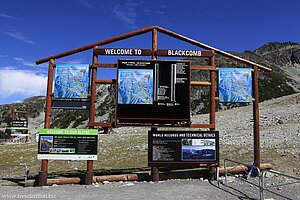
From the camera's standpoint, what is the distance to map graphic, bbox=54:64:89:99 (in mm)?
15266

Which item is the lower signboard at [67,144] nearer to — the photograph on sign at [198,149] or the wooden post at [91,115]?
the wooden post at [91,115]

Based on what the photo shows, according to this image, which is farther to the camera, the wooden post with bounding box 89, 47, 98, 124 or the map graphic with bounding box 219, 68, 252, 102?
the map graphic with bounding box 219, 68, 252, 102

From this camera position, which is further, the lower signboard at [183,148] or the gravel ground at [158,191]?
the lower signboard at [183,148]

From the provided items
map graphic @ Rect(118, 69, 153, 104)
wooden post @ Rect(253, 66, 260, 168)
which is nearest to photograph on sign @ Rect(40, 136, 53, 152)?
Answer: map graphic @ Rect(118, 69, 153, 104)

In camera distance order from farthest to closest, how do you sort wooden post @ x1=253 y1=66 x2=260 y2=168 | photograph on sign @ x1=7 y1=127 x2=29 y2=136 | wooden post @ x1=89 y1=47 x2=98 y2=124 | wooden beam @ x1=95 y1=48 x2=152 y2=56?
photograph on sign @ x1=7 y1=127 x2=29 y2=136 → wooden beam @ x1=95 y1=48 x2=152 y2=56 → wooden post @ x1=89 y1=47 x2=98 y2=124 → wooden post @ x1=253 y1=66 x2=260 y2=168

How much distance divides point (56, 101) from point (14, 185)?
4.38m

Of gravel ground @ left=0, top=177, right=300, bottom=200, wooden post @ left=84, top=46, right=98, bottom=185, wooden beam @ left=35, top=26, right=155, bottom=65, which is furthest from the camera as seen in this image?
wooden beam @ left=35, top=26, right=155, bottom=65

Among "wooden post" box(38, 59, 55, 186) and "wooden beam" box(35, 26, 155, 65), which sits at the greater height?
"wooden beam" box(35, 26, 155, 65)

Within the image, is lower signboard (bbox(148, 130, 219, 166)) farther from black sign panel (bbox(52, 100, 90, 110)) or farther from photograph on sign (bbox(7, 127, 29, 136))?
photograph on sign (bbox(7, 127, 29, 136))

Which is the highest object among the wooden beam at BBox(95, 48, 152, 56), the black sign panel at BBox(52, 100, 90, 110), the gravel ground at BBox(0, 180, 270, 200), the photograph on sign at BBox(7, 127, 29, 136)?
the wooden beam at BBox(95, 48, 152, 56)

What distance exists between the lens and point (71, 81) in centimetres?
1534

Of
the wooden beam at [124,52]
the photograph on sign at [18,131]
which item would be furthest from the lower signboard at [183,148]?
the photograph on sign at [18,131]

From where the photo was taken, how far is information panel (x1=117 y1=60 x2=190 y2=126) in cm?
1499

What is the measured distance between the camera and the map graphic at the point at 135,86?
593 inches
